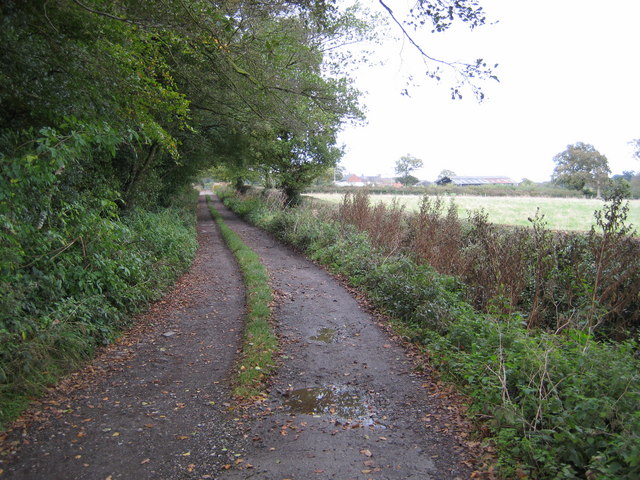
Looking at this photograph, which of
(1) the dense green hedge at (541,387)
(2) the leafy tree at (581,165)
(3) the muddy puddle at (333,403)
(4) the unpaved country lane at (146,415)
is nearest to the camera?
(1) the dense green hedge at (541,387)

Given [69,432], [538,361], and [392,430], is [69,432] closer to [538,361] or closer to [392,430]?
[392,430]

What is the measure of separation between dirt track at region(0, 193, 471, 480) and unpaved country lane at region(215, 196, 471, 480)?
0.01 m

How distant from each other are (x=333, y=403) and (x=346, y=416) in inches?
13.2

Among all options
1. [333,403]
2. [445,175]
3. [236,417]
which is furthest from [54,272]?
[445,175]

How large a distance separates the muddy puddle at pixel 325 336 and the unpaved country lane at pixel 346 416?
0.6 inches

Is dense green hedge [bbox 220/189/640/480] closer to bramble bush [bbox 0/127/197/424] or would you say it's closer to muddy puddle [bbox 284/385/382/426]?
muddy puddle [bbox 284/385/382/426]

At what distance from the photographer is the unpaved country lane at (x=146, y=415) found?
3.41 meters

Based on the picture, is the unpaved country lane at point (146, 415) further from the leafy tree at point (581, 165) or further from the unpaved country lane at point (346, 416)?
the leafy tree at point (581, 165)

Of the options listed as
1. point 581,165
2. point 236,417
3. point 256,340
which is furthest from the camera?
point 581,165

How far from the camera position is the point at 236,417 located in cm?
427

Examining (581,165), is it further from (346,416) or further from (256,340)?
(346,416)

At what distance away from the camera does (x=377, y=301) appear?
27.5 ft

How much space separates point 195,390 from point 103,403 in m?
0.97

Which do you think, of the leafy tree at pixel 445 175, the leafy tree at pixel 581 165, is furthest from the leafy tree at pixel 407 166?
the leafy tree at pixel 581 165
